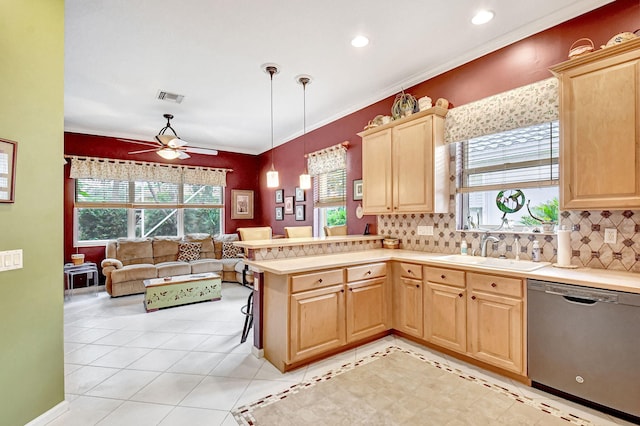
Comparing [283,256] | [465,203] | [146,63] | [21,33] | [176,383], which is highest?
[146,63]

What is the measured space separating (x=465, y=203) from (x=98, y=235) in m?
6.41

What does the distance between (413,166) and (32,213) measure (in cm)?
323

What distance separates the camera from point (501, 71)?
3.01m

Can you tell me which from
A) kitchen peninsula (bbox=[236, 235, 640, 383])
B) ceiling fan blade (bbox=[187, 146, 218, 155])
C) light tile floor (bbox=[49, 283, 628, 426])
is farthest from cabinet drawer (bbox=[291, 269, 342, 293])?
ceiling fan blade (bbox=[187, 146, 218, 155])

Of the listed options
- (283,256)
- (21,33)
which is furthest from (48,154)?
(283,256)

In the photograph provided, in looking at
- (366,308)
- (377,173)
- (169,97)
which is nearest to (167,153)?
(169,97)

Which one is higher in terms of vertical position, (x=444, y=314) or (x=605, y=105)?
(x=605, y=105)

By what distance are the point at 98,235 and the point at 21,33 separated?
5.05 meters

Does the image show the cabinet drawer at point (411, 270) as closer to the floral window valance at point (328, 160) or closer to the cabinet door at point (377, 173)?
the cabinet door at point (377, 173)

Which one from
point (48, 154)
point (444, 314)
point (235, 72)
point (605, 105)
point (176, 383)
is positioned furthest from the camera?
point (235, 72)

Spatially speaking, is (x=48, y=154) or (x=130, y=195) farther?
(x=130, y=195)

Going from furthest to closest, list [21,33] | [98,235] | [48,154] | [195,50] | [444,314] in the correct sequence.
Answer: [98,235]
[195,50]
[444,314]
[48,154]
[21,33]

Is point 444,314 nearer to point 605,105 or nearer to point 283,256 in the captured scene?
point 283,256

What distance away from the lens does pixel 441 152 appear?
131 inches
